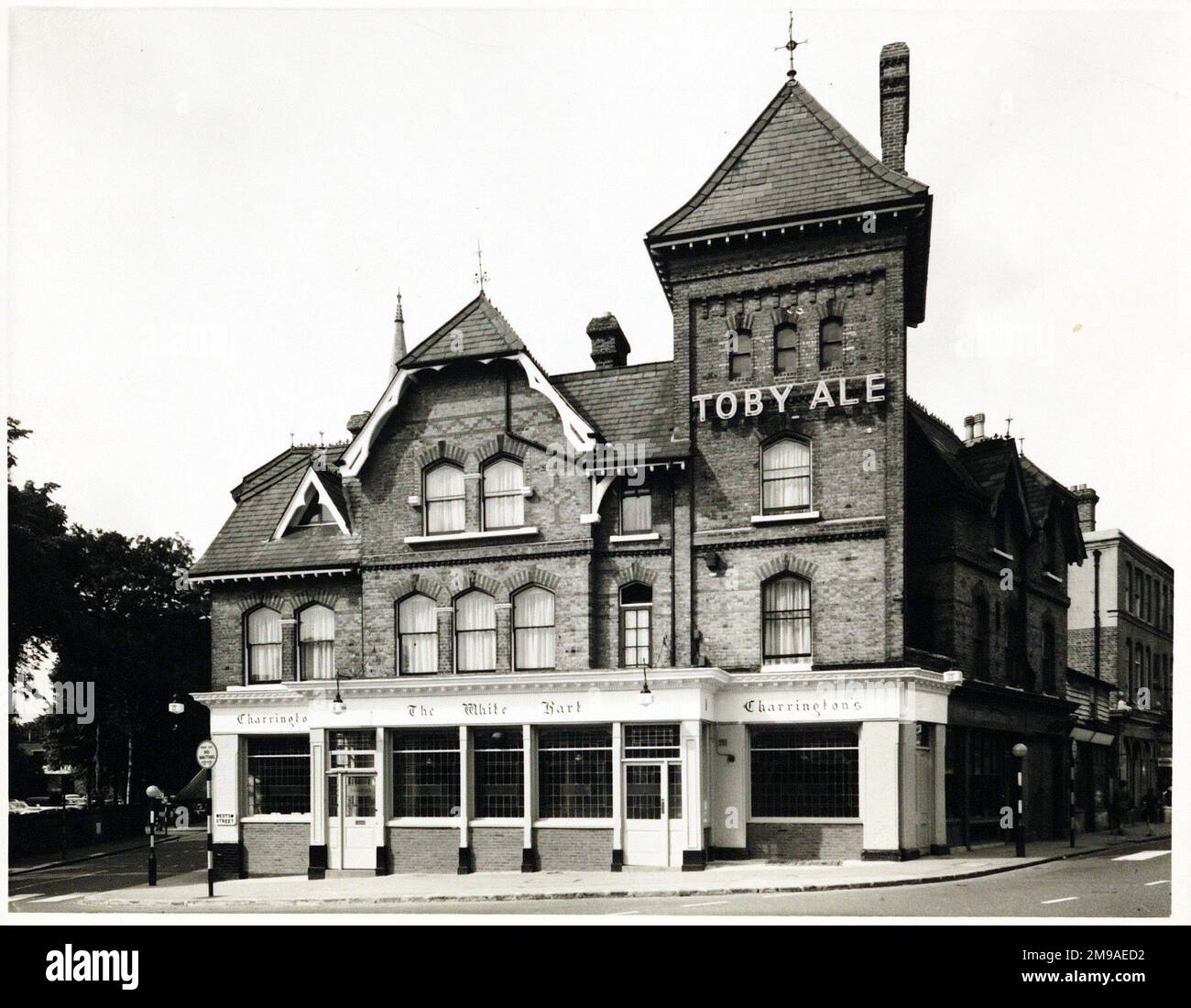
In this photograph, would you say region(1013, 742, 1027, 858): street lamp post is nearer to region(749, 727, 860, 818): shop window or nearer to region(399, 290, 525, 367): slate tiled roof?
region(749, 727, 860, 818): shop window

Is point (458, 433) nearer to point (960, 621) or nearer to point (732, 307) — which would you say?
point (732, 307)

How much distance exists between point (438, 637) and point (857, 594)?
8.52 m

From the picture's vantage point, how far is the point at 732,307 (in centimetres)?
2516

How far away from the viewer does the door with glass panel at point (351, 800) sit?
2578cm

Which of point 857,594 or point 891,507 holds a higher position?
point 891,507

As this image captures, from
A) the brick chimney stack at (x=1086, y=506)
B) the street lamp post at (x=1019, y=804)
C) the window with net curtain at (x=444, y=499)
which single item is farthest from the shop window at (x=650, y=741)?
the brick chimney stack at (x=1086, y=506)

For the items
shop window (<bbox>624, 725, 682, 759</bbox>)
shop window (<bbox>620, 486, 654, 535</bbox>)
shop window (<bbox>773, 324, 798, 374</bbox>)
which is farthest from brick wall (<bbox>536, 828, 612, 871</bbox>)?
shop window (<bbox>773, 324, 798, 374</bbox>)

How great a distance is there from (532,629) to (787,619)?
16.8ft

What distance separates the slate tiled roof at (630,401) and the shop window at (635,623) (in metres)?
2.75

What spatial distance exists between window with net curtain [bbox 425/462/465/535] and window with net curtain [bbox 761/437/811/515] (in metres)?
6.25

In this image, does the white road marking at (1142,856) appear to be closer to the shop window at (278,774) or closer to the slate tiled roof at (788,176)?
the slate tiled roof at (788,176)

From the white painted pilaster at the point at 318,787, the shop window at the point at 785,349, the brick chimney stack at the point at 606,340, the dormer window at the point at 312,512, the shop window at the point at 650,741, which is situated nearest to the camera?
the shop window at the point at 650,741
